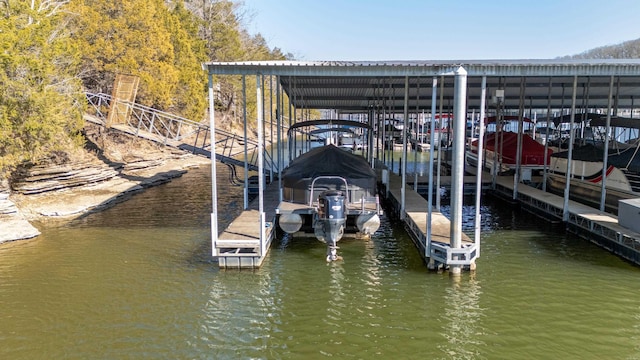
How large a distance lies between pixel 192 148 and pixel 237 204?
10.6ft

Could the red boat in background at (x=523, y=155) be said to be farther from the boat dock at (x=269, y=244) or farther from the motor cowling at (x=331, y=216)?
the motor cowling at (x=331, y=216)

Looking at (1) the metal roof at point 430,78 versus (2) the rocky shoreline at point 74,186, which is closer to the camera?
(1) the metal roof at point 430,78

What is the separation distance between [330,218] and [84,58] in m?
16.9

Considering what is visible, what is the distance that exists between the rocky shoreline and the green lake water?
6.32ft

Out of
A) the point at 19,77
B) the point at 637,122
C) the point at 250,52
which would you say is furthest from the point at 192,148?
the point at 250,52

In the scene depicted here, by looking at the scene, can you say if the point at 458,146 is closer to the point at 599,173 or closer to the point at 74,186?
the point at 599,173

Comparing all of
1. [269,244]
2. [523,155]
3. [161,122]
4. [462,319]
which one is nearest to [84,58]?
[161,122]

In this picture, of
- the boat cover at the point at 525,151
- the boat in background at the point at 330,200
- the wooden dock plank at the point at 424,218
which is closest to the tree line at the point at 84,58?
the boat in background at the point at 330,200

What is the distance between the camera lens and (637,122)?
49.0 ft

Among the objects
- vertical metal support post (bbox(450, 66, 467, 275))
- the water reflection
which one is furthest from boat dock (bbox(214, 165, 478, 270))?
the water reflection

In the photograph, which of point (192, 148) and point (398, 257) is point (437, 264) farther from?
point (192, 148)

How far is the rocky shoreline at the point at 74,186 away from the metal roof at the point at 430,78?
710cm

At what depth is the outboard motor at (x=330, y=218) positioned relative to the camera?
30.7ft

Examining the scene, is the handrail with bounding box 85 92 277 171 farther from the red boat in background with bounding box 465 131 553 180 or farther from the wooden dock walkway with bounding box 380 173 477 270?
the red boat in background with bounding box 465 131 553 180
